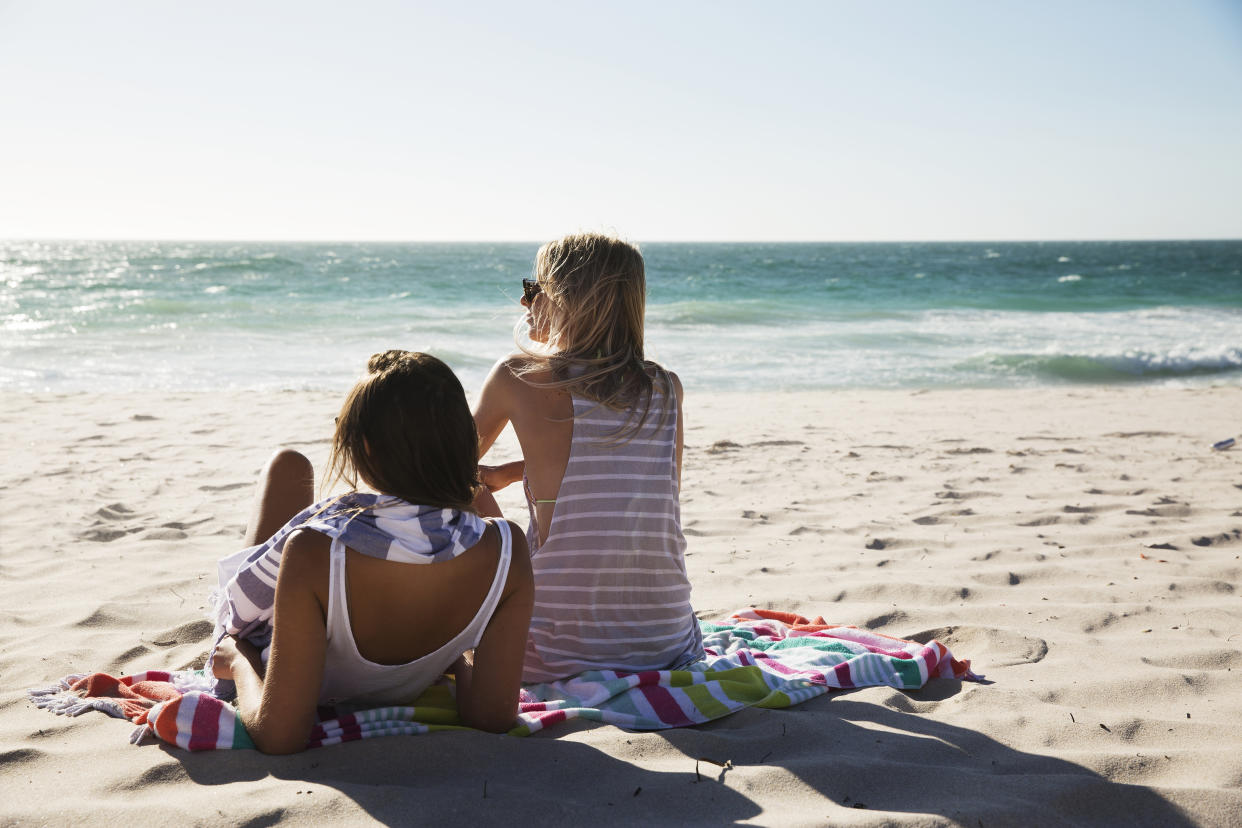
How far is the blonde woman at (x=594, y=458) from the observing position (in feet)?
7.89

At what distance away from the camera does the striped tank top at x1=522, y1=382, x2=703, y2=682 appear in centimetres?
242

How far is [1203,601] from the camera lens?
3.27 metres

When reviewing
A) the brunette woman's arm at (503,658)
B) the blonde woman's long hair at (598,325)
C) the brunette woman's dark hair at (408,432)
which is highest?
the blonde woman's long hair at (598,325)

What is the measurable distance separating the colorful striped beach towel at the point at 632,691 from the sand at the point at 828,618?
0.16 ft

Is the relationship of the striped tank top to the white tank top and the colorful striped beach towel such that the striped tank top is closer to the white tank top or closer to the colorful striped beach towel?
the colorful striped beach towel

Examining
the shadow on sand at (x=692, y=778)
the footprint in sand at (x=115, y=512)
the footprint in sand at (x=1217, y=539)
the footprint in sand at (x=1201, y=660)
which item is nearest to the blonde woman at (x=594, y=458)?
the shadow on sand at (x=692, y=778)

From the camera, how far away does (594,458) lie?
2412mm

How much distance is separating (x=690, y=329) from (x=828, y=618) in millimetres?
13951

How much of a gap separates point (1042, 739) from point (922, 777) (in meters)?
0.44

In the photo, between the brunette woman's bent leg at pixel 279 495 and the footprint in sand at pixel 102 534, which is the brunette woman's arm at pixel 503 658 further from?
the footprint in sand at pixel 102 534

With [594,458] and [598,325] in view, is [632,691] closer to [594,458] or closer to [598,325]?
[594,458]

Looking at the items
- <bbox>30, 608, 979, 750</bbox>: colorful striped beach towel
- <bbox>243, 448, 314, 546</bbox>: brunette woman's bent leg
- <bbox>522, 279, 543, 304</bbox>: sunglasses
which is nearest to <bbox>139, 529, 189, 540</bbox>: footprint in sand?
<bbox>30, 608, 979, 750</bbox>: colorful striped beach towel

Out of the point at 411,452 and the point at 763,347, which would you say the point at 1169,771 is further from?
the point at 763,347

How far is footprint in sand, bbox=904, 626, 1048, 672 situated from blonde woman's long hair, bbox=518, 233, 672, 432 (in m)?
1.35
